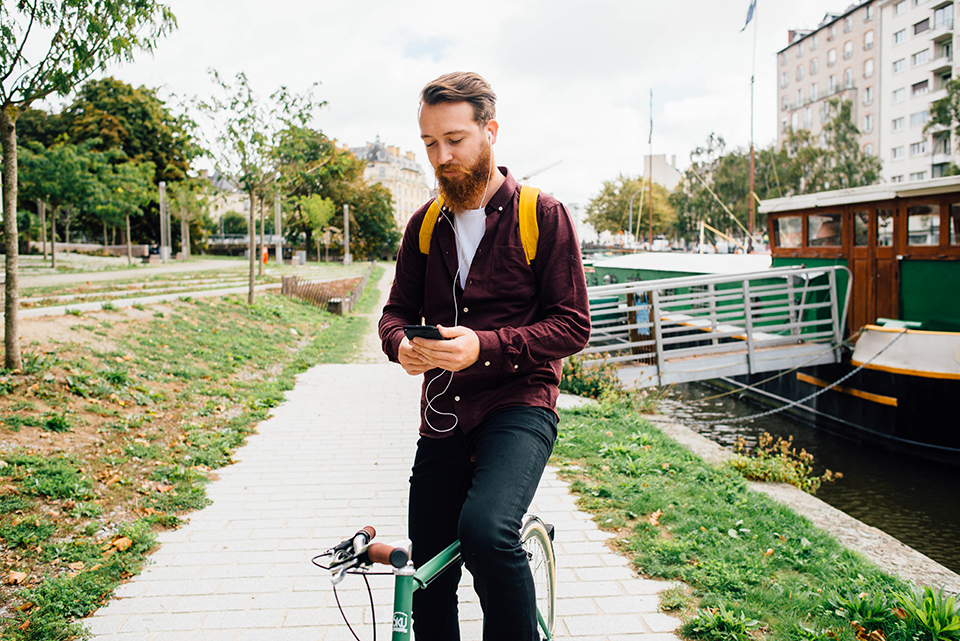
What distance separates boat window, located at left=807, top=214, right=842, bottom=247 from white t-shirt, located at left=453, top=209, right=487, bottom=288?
39.6 ft

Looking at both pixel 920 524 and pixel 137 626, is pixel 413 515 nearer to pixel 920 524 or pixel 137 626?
pixel 137 626

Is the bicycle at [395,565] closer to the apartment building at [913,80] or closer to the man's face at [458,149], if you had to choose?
the man's face at [458,149]

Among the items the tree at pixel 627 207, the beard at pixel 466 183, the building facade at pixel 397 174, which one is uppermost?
the building facade at pixel 397 174

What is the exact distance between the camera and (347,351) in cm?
1415

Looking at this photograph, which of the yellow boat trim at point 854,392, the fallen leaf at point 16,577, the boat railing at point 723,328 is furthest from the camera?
the boat railing at point 723,328

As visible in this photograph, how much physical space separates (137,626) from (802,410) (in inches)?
482

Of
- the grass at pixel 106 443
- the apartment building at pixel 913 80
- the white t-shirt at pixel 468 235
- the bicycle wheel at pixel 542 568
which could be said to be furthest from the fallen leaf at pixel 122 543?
the apartment building at pixel 913 80

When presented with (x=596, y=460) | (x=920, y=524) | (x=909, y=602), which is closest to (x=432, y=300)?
(x=909, y=602)

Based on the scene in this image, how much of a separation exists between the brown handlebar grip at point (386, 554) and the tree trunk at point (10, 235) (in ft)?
21.5

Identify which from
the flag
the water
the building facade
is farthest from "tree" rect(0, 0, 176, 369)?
the building facade

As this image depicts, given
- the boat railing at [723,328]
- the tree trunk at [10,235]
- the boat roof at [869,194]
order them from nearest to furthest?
the tree trunk at [10,235], the boat roof at [869,194], the boat railing at [723,328]

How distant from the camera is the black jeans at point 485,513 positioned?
6.05 feet

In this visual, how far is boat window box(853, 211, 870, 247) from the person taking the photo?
11735 millimetres

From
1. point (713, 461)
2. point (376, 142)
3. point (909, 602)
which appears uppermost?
point (376, 142)
